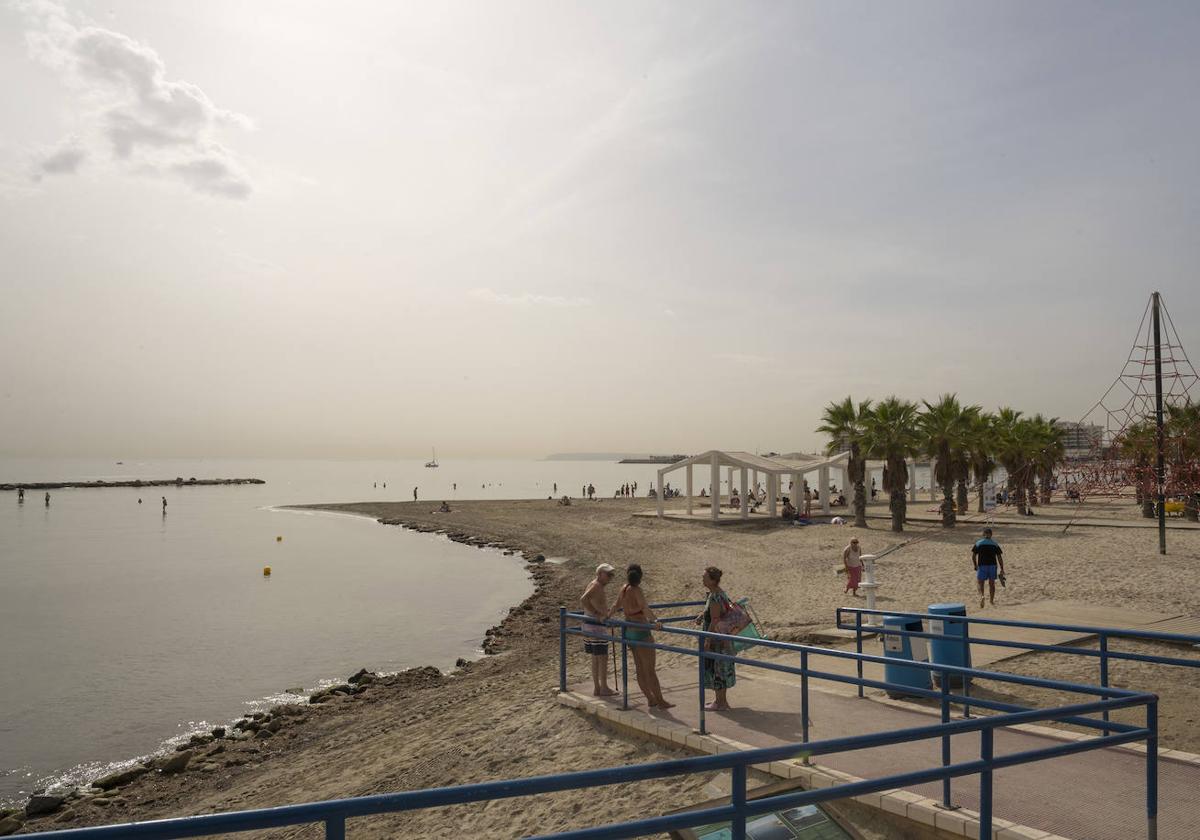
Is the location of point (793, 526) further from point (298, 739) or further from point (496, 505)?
point (496, 505)

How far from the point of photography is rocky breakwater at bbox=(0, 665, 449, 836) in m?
9.91

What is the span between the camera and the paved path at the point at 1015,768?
4637mm

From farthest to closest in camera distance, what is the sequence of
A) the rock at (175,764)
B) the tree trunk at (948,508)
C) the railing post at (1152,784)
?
1. the tree trunk at (948,508)
2. the rock at (175,764)
3. the railing post at (1152,784)

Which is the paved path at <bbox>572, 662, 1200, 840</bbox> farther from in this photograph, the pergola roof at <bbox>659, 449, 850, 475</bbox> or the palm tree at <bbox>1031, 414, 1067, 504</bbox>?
the palm tree at <bbox>1031, 414, 1067, 504</bbox>

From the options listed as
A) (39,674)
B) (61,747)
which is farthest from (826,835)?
(39,674)

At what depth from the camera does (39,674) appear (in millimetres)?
17391

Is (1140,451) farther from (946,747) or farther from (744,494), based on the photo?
(946,747)

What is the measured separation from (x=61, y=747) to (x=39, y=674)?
6.09 meters

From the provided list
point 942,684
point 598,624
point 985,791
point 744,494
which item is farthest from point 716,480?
point 985,791

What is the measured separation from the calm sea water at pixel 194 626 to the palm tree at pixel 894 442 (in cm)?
1401

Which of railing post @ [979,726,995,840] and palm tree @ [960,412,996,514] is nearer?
railing post @ [979,726,995,840]

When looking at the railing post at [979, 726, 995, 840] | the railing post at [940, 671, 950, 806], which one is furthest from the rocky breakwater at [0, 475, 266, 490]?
the railing post at [979, 726, 995, 840]

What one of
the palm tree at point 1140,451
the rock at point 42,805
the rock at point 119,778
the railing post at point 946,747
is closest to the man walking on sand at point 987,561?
the palm tree at point 1140,451

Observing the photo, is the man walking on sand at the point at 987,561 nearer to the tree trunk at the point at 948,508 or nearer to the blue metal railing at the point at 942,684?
the blue metal railing at the point at 942,684
